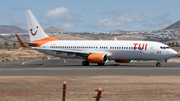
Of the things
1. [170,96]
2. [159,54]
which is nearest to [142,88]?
[170,96]

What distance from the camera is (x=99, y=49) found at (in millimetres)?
43156

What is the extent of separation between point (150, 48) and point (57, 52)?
49.6 ft

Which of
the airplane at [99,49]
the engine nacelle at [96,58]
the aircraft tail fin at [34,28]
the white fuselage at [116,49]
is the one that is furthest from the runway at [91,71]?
the aircraft tail fin at [34,28]

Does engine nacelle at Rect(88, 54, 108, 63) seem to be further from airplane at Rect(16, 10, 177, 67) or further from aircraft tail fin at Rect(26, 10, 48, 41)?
aircraft tail fin at Rect(26, 10, 48, 41)

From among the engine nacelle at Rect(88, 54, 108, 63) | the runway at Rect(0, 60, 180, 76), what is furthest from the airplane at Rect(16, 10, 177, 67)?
the runway at Rect(0, 60, 180, 76)

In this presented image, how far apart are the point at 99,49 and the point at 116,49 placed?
9.62 ft

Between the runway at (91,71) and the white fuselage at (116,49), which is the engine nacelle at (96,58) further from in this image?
the white fuselage at (116,49)

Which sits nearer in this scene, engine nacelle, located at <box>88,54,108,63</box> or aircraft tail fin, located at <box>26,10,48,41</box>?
engine nacelle, located at <box>88,54,108,63</box>

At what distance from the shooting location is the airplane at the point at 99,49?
40.4 metres

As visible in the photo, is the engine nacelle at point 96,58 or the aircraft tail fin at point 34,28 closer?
the engine nacelle at point 96,58

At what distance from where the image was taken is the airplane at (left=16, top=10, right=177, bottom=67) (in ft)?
133

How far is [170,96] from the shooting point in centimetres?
1530

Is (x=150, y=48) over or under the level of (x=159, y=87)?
over

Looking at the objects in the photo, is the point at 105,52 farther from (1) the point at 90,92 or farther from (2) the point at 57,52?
(1) the point at 90,92
